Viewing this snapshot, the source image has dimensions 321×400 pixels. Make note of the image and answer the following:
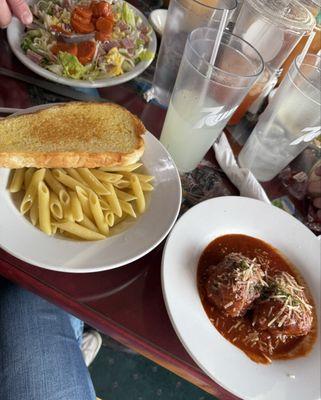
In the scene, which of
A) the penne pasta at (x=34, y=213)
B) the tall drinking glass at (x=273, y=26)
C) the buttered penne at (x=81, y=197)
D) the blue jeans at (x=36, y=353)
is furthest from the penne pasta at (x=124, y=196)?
the tall drinking glass at (x=273, y=26)

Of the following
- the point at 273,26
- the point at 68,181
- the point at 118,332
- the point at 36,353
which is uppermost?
the point at 273,26

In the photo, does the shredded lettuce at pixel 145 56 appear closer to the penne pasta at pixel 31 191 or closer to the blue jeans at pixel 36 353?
the penne pasta at pixel 31 191

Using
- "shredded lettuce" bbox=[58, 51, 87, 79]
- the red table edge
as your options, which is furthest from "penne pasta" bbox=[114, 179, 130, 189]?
"shredded lettuce" bbox=[58, 51, 87, 79]

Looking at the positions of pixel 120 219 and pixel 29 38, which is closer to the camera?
pixel 120 219

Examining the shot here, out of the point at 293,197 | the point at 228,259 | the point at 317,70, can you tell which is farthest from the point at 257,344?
the point at 317,70

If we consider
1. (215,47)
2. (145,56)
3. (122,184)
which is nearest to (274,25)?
(215,47)

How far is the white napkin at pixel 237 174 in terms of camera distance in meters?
1.12

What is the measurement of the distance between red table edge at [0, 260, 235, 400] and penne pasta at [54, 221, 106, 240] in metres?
0.13

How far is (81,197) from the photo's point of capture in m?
0.91

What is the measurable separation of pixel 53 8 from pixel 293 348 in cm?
133

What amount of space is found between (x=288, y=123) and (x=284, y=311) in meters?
0.57

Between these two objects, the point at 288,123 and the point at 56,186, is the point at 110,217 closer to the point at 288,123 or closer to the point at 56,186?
the point at 56,186

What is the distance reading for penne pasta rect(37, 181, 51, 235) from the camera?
839 mm

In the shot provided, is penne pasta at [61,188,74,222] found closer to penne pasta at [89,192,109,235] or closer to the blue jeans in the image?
penne pasta at [89,192,109,235]
